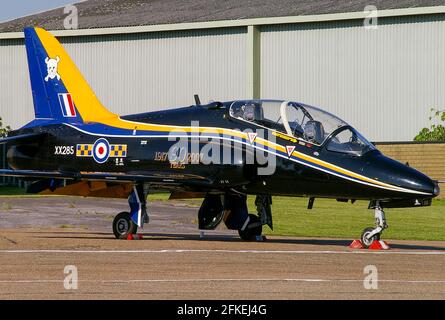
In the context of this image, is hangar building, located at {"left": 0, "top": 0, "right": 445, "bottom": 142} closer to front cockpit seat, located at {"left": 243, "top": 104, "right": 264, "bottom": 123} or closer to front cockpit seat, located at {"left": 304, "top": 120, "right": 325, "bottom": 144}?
front cockpit seat, located at {"left": 243, "top": 104, "right": 264, "bottom": 123}

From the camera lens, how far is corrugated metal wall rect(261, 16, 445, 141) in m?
47.7

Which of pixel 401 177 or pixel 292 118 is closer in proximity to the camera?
pixel 401 177

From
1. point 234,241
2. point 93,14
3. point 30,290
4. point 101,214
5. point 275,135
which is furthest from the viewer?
point 93,14

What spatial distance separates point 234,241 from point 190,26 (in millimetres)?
30734

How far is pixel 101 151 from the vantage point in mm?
24016

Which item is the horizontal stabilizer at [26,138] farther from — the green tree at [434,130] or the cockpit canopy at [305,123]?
the green tree at [434,130]

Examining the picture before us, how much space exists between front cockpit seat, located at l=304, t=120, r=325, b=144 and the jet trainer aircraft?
20mm

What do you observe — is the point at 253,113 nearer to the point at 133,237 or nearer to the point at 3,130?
the point at 133,237

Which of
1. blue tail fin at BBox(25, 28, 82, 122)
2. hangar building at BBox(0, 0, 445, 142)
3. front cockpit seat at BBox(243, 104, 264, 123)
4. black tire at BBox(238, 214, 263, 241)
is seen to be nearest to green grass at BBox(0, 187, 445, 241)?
black tire at BBox(238, 214, 263, 241)

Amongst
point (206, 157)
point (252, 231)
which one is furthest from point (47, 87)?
point (252, 231)

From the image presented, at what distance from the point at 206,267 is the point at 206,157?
18.0ft
